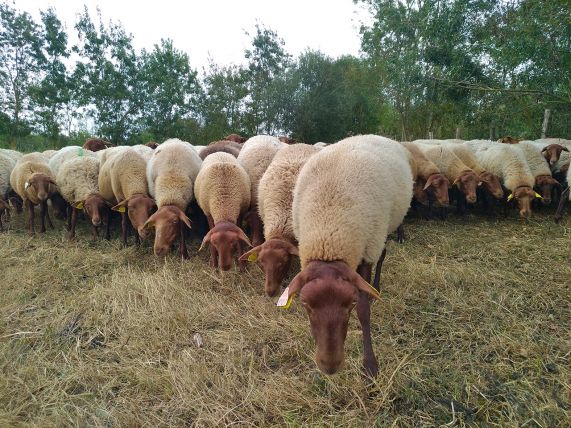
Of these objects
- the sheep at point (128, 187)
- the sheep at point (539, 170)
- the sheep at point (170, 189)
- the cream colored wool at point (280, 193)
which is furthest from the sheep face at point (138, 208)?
the sheep at point (539, 170)

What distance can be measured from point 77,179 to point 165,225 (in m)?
3.19

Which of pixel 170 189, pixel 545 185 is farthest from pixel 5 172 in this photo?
pixel 545 185

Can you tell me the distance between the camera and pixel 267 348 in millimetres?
3398

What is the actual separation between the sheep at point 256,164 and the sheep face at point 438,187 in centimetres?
319

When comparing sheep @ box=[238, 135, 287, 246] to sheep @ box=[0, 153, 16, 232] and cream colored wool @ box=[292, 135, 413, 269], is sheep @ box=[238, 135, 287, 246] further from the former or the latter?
sheep @ box=[0, 153, 16, 232]

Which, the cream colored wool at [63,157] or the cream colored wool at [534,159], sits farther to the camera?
the cream colored wool at [63,157]

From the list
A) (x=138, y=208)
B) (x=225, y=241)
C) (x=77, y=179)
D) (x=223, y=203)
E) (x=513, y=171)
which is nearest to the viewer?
(x=225, y=241)

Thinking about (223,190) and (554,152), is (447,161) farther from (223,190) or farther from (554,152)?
(223,190)

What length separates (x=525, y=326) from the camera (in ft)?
11.4

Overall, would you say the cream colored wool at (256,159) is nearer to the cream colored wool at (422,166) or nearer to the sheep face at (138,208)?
the sheep face at (138,208)

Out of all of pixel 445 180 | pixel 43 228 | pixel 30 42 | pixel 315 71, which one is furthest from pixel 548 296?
pixel 30 42

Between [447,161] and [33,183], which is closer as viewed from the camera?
[33,183]

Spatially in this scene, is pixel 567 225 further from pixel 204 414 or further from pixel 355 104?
pixel 355 104

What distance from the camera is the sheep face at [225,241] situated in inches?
179
